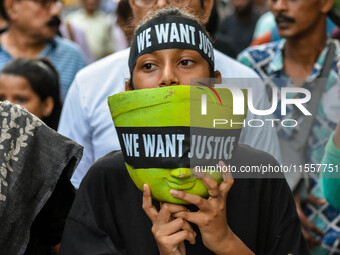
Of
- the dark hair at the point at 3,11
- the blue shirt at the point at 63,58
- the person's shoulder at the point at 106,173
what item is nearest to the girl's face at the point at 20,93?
the blue shirt at the point at 63,58

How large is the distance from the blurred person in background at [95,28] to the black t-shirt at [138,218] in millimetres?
5523

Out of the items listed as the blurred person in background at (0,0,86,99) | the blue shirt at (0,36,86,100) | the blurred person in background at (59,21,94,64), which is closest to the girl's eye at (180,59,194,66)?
the blue shirt at (0,36,86,100)

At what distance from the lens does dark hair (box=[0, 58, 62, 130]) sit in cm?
380

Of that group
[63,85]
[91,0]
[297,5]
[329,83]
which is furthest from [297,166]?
[91,0]

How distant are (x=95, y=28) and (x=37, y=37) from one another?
363 centimetres

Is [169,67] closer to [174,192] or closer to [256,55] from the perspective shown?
[174,192]

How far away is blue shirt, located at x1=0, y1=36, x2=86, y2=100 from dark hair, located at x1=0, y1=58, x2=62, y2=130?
0.49 m

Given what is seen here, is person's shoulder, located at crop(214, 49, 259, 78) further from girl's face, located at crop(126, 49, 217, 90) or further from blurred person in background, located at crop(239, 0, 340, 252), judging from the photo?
girl's face, located at crop(126, 49, 217, 90)

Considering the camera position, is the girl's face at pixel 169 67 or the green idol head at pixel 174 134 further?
the girl's face at pixel 169 67

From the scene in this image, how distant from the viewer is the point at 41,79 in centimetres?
384

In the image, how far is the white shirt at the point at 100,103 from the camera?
9.52 ft

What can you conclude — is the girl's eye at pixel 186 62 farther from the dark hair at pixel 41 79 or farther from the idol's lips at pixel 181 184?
the dark hair at pixel 41 79

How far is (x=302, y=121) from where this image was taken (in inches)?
134

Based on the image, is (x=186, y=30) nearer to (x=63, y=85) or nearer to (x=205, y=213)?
(x=205, y=213)
